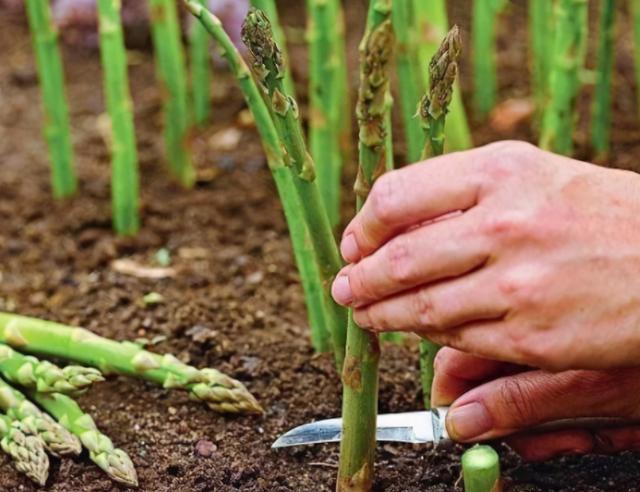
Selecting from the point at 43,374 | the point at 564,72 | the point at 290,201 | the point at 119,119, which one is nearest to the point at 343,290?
the point at 290,201

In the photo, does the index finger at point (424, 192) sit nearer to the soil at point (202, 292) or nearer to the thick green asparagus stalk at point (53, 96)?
the soil at point (202, 292)

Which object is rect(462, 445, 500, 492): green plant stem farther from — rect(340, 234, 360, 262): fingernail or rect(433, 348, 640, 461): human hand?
rect(340, 234, 360, 262): fingernail

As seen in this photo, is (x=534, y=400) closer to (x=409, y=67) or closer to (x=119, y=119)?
(x=409, y=67)

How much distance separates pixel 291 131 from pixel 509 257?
312 mm

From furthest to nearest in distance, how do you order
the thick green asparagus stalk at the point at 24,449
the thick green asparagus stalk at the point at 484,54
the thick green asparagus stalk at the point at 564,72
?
1. the thick green asparagus stalk at the point at 484,54
2. the thick green asparagus stalk at the point at 564,72
3. the thick green asparagus stalk at the point at 24,449

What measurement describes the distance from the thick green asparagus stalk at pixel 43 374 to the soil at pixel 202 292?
0.32 ft

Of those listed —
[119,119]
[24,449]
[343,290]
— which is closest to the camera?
[343,290]

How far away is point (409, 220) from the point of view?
109 centimetres

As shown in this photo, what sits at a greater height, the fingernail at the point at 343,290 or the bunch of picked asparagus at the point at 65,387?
the fingernail at the point at 343,290

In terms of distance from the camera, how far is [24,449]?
1.45 m

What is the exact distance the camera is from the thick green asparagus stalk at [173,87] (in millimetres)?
2219

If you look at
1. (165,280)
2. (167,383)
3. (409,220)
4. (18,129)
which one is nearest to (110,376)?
(167,383)

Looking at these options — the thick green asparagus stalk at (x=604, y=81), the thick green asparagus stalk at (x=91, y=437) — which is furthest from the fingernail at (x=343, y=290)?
the thick green asparagus stalk at (x=604, y=81)

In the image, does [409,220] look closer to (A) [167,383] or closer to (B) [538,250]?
(B) [538,250]
